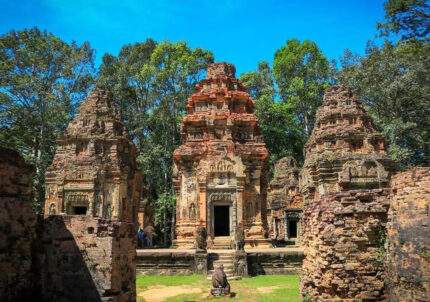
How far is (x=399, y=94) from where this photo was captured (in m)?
26.1

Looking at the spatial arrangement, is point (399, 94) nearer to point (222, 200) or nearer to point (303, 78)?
point (303, 78)

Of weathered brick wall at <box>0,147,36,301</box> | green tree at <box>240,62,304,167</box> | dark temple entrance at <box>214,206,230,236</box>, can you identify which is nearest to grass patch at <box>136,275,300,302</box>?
weathered brick wall at <box>0,147,36,301</box>

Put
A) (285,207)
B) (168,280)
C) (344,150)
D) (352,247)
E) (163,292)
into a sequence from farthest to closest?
(285,207)
(344,150)
(168,280)
(163,292)
(352,247)

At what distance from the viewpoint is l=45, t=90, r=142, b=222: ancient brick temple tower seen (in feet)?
59.5

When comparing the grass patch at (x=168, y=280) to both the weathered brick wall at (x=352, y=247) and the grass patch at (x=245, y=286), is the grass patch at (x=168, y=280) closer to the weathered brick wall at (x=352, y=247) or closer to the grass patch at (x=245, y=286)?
the grass patch at (x=245, y=286)

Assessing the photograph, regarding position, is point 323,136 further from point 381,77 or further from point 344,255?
point 344,255

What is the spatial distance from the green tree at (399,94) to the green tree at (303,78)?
6492 millimetres

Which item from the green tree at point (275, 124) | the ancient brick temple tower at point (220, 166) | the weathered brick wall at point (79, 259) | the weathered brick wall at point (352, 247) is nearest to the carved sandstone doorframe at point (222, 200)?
the ancient brick temple tower at point (220, 166)

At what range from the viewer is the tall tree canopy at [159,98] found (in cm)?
3188

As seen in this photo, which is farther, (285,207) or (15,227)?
(285,207)

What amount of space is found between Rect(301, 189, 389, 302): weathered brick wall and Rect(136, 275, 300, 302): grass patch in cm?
267

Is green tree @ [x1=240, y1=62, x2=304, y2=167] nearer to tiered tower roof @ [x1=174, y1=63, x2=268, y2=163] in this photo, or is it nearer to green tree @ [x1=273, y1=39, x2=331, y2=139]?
green tree @ [x1=273, y1=39, x2=331, y2=139]

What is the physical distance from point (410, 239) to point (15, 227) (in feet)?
21.6

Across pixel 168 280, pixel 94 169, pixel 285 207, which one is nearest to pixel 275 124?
pixel 285 207
